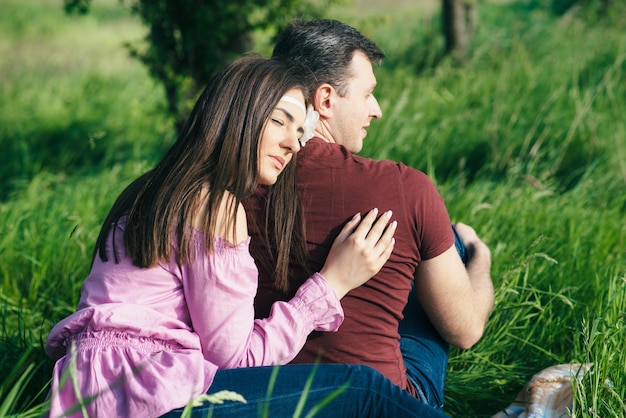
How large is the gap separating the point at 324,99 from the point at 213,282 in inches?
32.7

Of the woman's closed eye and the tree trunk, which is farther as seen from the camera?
the tree trunk

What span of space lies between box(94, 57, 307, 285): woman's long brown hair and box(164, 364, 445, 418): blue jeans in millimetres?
328

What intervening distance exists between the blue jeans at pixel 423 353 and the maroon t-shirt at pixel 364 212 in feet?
0.41

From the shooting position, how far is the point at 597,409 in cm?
240

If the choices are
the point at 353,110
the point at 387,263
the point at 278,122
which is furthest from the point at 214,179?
the point at 353,110

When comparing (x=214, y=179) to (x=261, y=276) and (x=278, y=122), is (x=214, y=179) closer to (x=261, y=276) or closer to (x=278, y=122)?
(x=278, y=122)

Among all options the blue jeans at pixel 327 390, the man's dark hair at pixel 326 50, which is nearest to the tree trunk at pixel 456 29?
the man's dark hair at pixel 326 50

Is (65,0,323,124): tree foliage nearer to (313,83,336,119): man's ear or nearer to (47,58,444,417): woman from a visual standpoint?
(313,83,336,119): man's ear

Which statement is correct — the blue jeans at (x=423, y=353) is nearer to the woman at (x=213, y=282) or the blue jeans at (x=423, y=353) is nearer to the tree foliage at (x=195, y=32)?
the woman at (x=213, y=282)

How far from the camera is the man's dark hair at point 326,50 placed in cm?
265

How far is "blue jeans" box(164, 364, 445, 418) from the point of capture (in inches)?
79.0

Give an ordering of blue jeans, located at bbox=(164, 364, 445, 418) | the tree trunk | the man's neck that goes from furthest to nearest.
A: the tree trunk < the man's neck < blue jeans, located at bbox=(164, 364, 445, 418)

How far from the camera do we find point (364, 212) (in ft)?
7.46

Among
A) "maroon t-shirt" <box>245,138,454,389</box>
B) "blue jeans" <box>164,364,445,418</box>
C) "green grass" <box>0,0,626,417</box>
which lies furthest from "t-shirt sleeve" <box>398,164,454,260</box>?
"green grass" <box>0,0,626,417</box>
